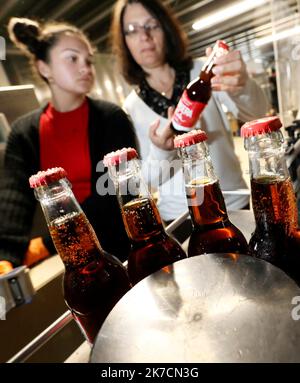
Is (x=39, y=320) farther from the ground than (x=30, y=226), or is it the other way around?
(x=30, y=226)

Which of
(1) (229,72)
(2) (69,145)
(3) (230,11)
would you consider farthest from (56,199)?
(3) (230,11)

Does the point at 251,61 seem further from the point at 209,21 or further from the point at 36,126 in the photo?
the point at 36,126

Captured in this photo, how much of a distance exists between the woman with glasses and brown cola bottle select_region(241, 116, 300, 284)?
0.49 m

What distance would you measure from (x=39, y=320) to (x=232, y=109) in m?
0.90

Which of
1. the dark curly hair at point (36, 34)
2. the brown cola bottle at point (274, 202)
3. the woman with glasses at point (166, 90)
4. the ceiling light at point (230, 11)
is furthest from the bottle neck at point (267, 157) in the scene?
the ceiling light at point (230, 11)

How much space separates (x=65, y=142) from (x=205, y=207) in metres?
0.72

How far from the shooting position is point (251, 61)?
970 centimetres

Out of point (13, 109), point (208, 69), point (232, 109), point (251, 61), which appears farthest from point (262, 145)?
point (251, 61)

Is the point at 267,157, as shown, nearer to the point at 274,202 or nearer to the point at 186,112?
the point at 274,202

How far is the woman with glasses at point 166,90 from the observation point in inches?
34.1

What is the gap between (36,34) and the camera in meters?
0.96

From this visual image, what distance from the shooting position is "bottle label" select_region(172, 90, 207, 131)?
1.73 feet

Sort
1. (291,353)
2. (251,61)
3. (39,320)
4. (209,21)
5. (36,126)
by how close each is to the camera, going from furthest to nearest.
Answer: (251,61), (209,21), (36,126), (39,320), (291,353)

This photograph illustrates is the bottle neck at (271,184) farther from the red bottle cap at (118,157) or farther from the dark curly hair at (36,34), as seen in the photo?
the dark curly hair at (36,34)
